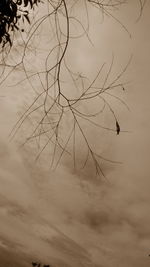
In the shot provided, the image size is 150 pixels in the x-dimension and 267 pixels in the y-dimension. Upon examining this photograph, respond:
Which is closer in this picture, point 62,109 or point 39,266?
point 62,109

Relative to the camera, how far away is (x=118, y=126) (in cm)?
273

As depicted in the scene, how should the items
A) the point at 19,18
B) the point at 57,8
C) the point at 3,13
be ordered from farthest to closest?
the point at 19,18, the point at 3,13, the point at 57,8

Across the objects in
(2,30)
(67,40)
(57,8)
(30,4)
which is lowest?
(67,40)

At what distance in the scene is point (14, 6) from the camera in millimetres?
3996

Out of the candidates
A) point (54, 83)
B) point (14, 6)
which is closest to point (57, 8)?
point (54, 83)

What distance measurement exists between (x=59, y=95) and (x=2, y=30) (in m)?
1.82

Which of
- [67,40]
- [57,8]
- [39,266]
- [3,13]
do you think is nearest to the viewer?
[67,40]

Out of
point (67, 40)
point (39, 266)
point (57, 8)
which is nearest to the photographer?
point (67, 40)

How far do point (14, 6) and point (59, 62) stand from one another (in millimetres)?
1733

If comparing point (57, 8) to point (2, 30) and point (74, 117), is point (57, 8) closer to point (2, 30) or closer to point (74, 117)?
point (74, 117)

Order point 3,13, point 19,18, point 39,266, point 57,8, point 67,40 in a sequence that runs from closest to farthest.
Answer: point 67,40 < point 57,8 < point 3,13 < point 19,18 < point 39,266

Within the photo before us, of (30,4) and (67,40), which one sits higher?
(30,4)

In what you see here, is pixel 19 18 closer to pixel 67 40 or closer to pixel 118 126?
pixel 67 40

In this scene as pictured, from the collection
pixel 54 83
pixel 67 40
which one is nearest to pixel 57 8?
pixel 67 40
